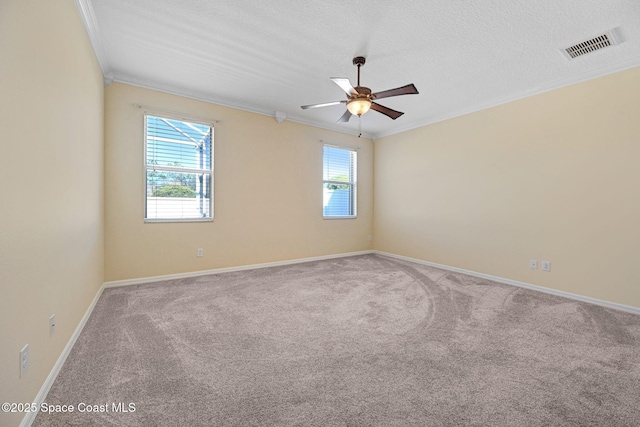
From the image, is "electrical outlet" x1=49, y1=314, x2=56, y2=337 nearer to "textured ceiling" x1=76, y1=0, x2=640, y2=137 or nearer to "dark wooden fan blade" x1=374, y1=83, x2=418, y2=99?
"textured ceiling" x1=76, y1=0, x2=640, y2=137

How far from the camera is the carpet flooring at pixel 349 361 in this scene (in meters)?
1.40

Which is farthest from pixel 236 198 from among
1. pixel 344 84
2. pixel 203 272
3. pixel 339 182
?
pixel 344 84

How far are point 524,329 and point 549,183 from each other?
2.12m

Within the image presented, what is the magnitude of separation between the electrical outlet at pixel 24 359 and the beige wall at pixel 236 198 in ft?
8.18

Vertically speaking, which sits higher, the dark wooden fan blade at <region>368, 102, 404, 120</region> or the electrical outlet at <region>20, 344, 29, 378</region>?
the dark wooden fan blade at <region>368, 102, 404, 120</region>

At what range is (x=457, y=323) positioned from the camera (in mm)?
2500

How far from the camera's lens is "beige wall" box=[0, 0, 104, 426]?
1.15 meters

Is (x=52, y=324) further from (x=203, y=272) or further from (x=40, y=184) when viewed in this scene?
(x=203, y=272)

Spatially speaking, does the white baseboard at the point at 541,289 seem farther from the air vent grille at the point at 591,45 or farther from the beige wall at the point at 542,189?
the air vent grille at the point at 591,45

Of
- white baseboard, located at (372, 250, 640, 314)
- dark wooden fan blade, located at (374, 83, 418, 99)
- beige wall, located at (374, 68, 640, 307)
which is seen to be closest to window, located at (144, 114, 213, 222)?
dark wooden fan blade, located at (374, 83, 418, 99)

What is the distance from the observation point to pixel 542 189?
3.54 meters

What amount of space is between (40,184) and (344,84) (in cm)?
231

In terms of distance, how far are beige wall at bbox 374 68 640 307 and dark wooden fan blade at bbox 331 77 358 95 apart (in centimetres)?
268

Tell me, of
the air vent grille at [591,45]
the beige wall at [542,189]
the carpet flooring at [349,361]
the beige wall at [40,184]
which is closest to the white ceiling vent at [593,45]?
the air vent grille at [591,45]
